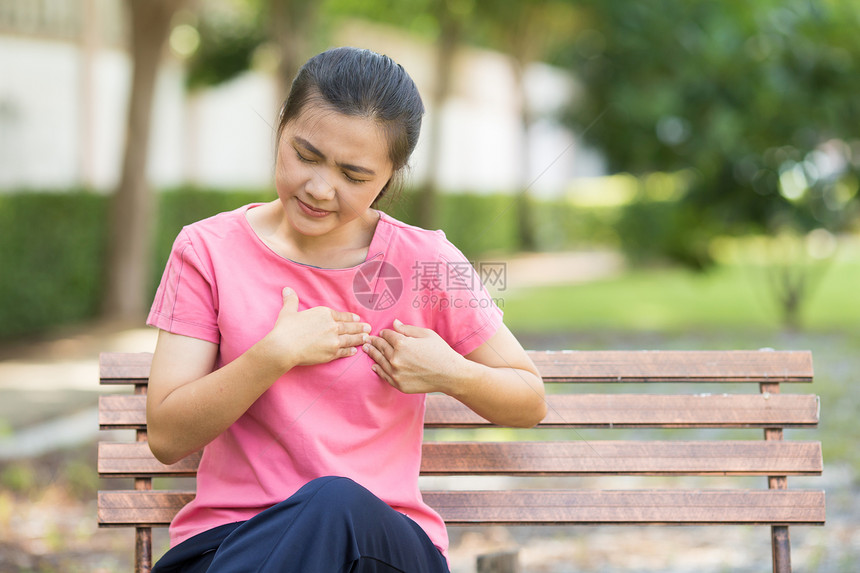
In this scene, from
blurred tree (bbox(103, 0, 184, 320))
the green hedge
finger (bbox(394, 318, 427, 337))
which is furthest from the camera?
blurred tree (bbox(103, 0, 184, 320))

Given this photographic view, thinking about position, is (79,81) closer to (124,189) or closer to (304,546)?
(124,189)

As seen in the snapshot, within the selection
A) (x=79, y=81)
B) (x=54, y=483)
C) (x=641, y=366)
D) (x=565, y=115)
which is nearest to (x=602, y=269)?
(x=565, y=115)

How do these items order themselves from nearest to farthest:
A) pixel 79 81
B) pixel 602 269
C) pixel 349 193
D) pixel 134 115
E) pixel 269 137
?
pixel 349 193
pixel 269 137
pixel 134 115
pixel 79 81
pixel 602 269

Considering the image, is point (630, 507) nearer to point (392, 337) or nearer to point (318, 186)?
point (392, 337)

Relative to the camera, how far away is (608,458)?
2.28m

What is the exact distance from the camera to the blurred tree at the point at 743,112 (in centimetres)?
774

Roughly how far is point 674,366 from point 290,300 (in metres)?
1.00

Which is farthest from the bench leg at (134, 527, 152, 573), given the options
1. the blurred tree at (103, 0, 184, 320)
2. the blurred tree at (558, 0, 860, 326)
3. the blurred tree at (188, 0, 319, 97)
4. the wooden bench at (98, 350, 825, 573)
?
the blurred tree at (188, 0, 319, 97)

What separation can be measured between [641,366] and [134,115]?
8.29 meters

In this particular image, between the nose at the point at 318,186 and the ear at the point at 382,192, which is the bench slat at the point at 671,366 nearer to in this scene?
the ear at the point at 382,192

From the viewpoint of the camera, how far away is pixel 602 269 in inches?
717

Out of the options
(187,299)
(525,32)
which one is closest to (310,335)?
(187,299)

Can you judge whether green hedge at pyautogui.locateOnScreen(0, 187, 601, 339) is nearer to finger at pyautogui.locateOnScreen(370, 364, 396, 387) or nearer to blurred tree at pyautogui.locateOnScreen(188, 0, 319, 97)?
blurred tree at pyautogui.locateOnScreen(188, 0, 319, 97)

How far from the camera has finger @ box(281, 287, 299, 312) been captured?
1774mm
